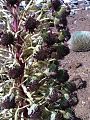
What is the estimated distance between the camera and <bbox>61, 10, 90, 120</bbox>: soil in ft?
18.1

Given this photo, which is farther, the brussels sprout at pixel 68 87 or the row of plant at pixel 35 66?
the brussels sprout at pixel 68 87

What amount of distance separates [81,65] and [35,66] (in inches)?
145

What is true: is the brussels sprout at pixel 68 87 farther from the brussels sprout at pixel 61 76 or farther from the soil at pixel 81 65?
the soil at pixel 81 65

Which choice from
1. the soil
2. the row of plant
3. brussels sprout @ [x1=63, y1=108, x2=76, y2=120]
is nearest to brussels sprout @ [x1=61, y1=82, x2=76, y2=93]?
the row of plant

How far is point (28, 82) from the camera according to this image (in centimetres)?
284

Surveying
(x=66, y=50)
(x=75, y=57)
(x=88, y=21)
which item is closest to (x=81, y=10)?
(x=88, y=21)

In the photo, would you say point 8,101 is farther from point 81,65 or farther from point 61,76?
point 81,65

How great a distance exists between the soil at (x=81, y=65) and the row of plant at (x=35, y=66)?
153cm

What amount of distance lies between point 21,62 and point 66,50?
0.90 ft

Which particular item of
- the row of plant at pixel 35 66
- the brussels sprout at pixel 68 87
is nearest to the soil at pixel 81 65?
the brussels sprout at pixel 68 87

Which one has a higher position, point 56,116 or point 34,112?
point 34,112

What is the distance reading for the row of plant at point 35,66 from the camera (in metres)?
2.76

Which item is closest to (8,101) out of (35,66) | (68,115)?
(35,66)

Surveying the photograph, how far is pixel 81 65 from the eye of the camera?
655 cm
